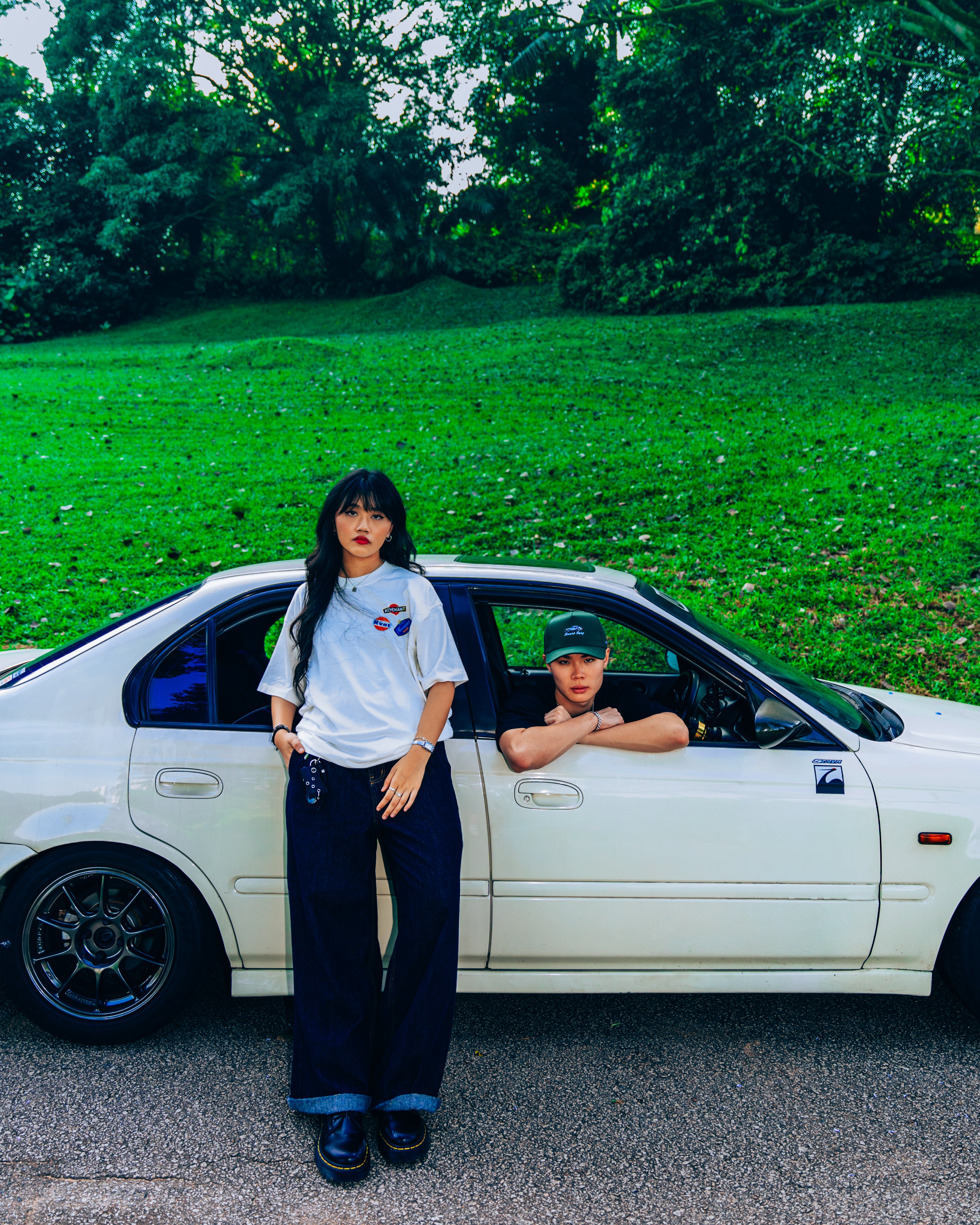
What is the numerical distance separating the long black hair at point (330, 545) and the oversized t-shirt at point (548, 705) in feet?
2.22

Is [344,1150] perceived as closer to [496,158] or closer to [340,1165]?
[340,1165]

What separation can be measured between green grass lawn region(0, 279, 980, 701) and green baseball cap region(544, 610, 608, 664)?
4.21 m

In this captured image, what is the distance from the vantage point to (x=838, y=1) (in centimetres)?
1565

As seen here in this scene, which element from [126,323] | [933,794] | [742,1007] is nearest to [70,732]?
[742,1007]

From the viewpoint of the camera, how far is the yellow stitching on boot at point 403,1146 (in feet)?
8.54

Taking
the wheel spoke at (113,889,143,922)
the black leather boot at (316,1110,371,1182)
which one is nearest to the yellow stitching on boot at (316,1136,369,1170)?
the black leather boot at (316,1110,371,1182)

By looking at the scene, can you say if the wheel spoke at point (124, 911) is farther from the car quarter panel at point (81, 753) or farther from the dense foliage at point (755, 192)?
the dense foliage at point (755, 192)

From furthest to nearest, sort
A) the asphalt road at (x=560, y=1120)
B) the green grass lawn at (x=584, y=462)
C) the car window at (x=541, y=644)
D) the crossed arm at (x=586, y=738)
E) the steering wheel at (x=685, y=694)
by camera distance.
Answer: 1. the green grass lawn at (x=584, y=462)
2. the car window at (x=541, y=644)
3. the steering wheel at (x=685, y=694)
4. the crossed arm at (x=586, y=738)
5. the asphalt road at (x=560, y=1120)

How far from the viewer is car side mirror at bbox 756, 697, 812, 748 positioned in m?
3.01

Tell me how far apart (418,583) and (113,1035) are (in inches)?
72.4

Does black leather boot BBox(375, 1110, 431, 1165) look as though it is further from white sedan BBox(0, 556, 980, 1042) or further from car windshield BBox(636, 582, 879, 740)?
car windshield BBox(636, 582, 879, 740)

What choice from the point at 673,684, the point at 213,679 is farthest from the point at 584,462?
the point at 213,679

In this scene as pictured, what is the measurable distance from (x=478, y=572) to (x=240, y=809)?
1.11 m

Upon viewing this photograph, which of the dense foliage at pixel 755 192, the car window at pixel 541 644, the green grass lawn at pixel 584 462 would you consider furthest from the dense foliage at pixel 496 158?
the car window at pixel 541 644
